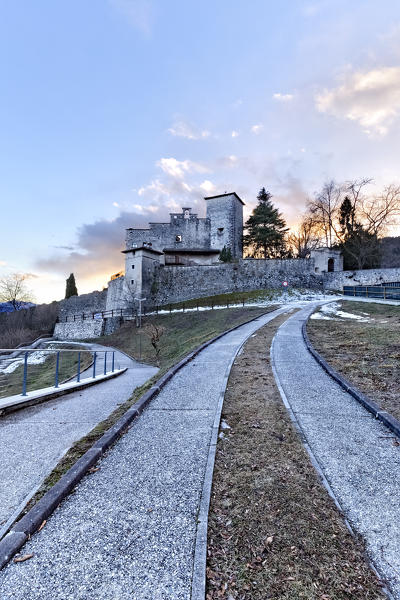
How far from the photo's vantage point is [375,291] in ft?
104

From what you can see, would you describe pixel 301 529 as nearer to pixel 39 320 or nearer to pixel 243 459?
pixel 243 459

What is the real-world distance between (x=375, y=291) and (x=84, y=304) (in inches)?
1737

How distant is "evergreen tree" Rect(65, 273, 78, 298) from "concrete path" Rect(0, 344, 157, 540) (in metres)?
52.7

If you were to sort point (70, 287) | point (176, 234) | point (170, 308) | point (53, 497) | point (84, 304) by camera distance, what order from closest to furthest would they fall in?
point (53, 497)
point (170, 308)
point (84, 304)
point (176, 234)
point (70, 287)

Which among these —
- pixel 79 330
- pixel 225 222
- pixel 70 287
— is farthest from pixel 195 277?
pixel 70 287

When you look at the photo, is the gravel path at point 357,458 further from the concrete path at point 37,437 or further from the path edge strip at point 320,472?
the concrete path at point 37,437

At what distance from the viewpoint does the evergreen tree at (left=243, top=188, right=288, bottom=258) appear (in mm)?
47469

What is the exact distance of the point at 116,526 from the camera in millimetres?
2586

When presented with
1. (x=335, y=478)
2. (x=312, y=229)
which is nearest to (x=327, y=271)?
(x=312, y=229)

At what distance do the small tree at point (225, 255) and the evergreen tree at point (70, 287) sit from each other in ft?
101

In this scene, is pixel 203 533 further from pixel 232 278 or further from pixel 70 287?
pixel 70 287

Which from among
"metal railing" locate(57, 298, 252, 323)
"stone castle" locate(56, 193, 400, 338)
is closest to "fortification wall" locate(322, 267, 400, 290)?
"stone castle" locate(56, 193, 400, 338)

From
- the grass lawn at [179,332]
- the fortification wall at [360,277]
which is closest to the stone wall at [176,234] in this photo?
the grass lawn at [179,332]

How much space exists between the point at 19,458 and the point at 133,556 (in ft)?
9.40
